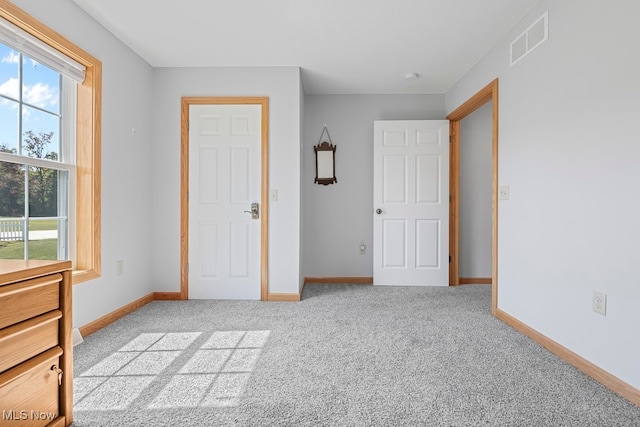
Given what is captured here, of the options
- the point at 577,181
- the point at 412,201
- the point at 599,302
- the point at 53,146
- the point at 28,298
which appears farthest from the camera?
the point at 412,201

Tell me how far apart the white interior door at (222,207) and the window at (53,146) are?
914 mm

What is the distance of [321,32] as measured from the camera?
2.53 metres

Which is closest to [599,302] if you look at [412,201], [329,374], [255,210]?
[329,374]

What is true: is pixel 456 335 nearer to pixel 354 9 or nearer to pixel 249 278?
pixel 249 278

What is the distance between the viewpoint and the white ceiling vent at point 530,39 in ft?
6.95

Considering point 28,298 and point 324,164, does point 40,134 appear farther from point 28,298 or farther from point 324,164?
point 324,164

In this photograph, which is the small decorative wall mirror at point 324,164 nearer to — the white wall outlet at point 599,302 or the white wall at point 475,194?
the white wall at point 475,194

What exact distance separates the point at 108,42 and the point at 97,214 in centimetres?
140

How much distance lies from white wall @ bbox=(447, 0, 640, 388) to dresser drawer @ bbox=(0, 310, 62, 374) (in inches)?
102

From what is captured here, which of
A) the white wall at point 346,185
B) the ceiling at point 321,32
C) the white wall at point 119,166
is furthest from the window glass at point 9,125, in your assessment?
the white wall at point 346,185

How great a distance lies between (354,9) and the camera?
2234 millimetres

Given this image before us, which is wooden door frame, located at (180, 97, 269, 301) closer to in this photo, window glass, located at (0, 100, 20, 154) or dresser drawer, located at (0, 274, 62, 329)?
window glass, located at (0, 100, 20, 154)

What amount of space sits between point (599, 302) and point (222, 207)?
301 cm

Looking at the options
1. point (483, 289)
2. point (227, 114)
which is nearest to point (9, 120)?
point (227, 114)
